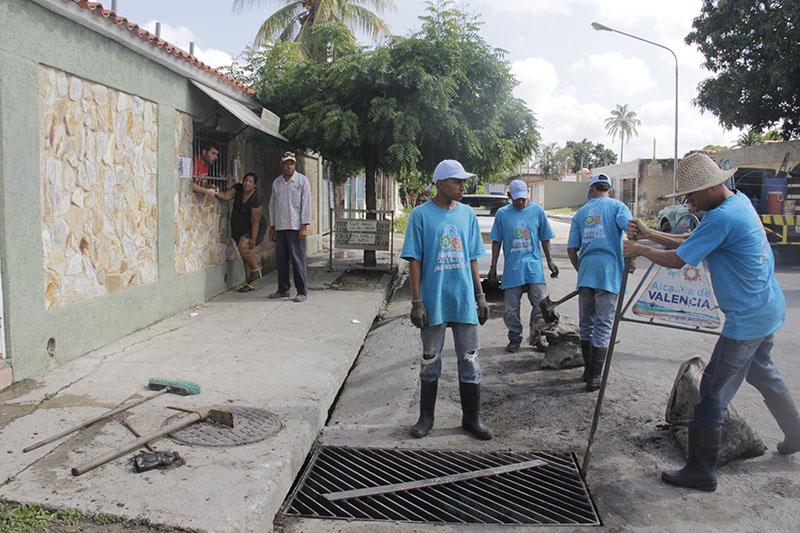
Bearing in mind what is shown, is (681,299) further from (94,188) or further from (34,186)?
(94,188)

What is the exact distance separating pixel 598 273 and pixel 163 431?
352cm

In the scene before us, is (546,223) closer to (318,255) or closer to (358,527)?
(358,527)

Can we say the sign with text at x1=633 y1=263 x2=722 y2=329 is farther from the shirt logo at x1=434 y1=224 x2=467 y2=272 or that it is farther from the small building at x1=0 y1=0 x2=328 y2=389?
the small building at x1=0 y1=0 x2=328 y2=389

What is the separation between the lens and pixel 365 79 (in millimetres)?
9719

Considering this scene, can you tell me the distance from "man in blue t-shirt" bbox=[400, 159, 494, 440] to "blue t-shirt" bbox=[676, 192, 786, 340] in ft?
4.55

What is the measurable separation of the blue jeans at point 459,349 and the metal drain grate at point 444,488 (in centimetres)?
52

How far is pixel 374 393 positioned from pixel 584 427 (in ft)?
6.17

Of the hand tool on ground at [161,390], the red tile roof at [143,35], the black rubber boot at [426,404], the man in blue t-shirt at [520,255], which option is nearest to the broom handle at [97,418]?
the hand tool on ground at [161,390]

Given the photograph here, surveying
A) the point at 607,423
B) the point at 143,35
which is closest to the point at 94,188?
the point at 143,35

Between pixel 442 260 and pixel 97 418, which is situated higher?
pixel 442 260

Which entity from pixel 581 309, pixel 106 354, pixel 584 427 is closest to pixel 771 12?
pixel 581 309

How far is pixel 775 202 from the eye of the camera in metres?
16.8

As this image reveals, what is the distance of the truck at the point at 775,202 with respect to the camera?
48.1 ft

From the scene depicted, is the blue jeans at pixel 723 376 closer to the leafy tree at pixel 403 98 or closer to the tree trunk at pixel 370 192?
the leafy tree at pixel 403 98
